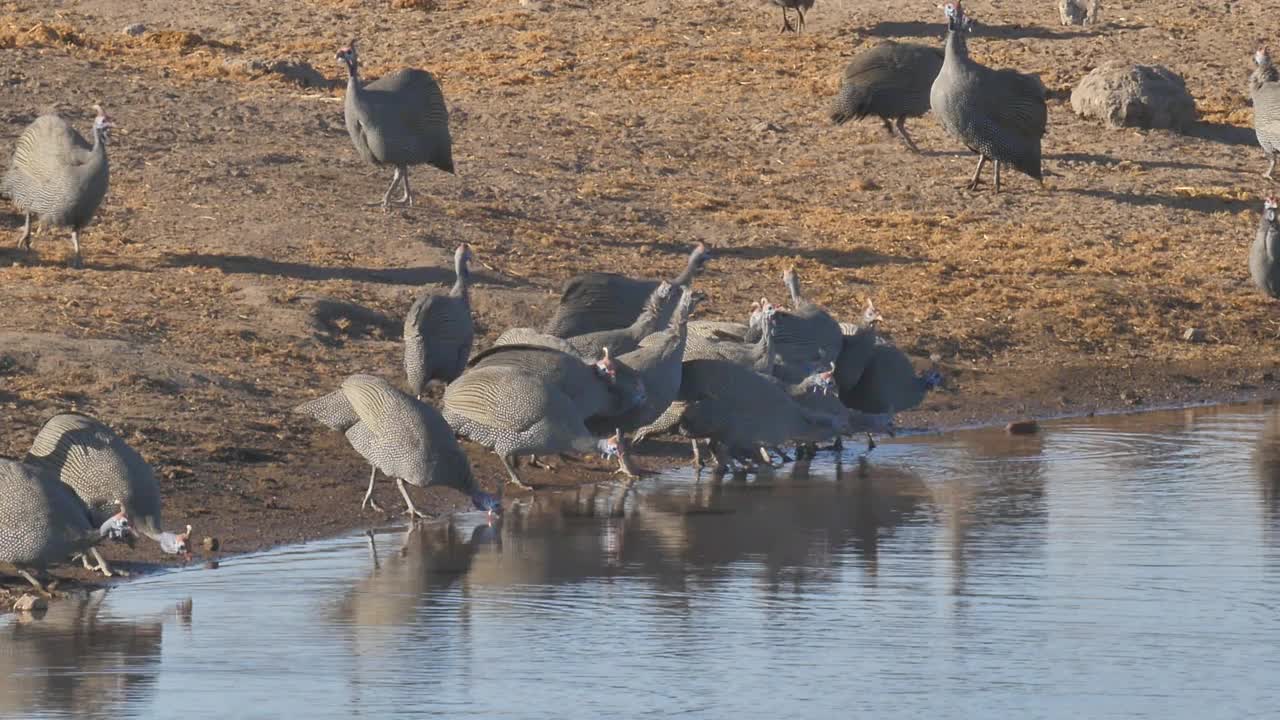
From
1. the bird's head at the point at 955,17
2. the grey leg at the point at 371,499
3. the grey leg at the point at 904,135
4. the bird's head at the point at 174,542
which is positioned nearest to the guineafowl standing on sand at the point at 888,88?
the grey leg at the point at 904,135

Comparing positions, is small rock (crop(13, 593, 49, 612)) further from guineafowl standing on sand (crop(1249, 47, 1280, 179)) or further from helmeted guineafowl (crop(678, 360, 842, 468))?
guineafowl standing on sand (crop(1249, 47, 1280, 179))

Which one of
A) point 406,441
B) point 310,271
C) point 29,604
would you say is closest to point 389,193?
point 310,271

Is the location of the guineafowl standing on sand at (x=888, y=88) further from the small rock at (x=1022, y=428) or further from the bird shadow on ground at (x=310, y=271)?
the small rock at (x=1022, y=428)

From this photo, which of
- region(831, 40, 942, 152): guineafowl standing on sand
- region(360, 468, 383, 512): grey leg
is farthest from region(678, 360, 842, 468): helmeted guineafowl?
region(831, 40, 942, 152): guineafowl standing on sand

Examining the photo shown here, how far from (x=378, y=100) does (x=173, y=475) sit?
6.12 meters

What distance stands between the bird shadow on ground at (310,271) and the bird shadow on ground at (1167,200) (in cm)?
572

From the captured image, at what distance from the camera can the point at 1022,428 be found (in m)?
12.6

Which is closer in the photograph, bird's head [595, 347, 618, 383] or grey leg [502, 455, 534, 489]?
bird's head [595, 347, 618, 383]

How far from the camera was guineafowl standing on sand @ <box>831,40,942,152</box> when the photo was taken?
1870cm

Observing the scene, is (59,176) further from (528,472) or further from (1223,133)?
(1223,133)

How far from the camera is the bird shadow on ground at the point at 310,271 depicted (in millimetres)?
13781

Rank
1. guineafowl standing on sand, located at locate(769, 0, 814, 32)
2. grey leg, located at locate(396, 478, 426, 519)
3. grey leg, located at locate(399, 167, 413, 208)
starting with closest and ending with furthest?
grey leg, located at locate(396, 478, 426, 519)
grey leg, located at locate(399, 167, 413, 208)
guineafowl standing on sand, located at locate(769, 0, 814, 32)

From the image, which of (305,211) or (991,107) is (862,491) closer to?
(305,211)

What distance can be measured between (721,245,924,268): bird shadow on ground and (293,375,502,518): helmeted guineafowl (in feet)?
19.6
